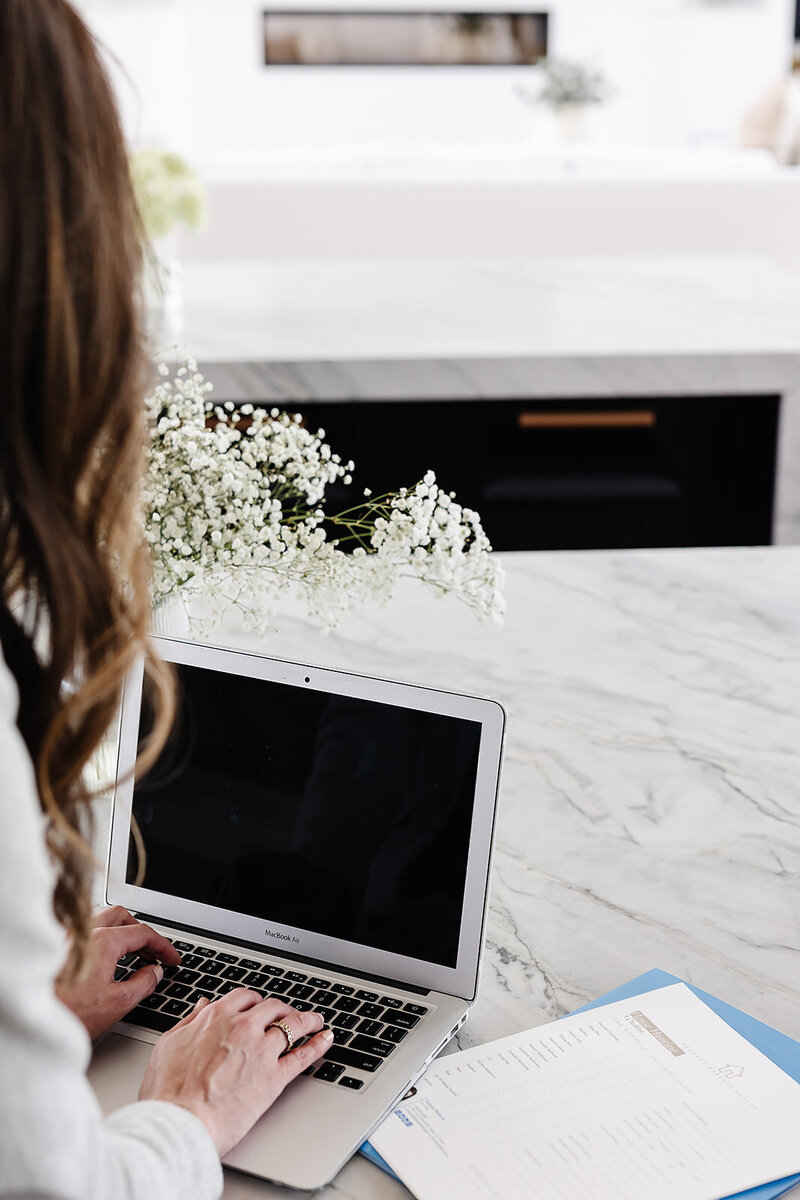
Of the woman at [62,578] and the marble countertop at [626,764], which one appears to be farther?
the marble countertop at [626,764]

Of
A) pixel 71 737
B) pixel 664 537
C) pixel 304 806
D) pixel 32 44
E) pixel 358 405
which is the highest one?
pixel 32 44

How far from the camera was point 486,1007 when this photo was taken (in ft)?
2.59

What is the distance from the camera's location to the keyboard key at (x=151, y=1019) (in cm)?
75

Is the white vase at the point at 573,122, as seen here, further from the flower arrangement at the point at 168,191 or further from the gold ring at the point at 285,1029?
the gold ring at the point at 285,1029

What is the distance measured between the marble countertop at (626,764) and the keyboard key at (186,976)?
161 mm

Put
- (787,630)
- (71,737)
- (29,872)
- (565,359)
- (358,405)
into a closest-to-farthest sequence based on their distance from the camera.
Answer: (29,872) < (71,737) < (787,630) < (565,359) < (358,405)

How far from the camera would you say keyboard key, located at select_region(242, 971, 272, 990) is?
0.78m

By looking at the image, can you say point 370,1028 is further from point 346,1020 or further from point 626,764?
point 626,764

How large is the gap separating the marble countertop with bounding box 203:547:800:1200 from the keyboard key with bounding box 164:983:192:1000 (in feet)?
0.49

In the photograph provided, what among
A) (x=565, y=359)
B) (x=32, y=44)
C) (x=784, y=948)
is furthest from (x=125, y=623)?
(x=565, y=359)

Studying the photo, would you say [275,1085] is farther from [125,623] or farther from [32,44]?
[32,44]

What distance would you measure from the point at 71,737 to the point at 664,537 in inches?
79.7

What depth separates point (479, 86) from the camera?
33.0 ft

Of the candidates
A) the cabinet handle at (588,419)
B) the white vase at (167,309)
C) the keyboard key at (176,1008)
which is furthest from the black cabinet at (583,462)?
the keyboard key at (176,1008)
